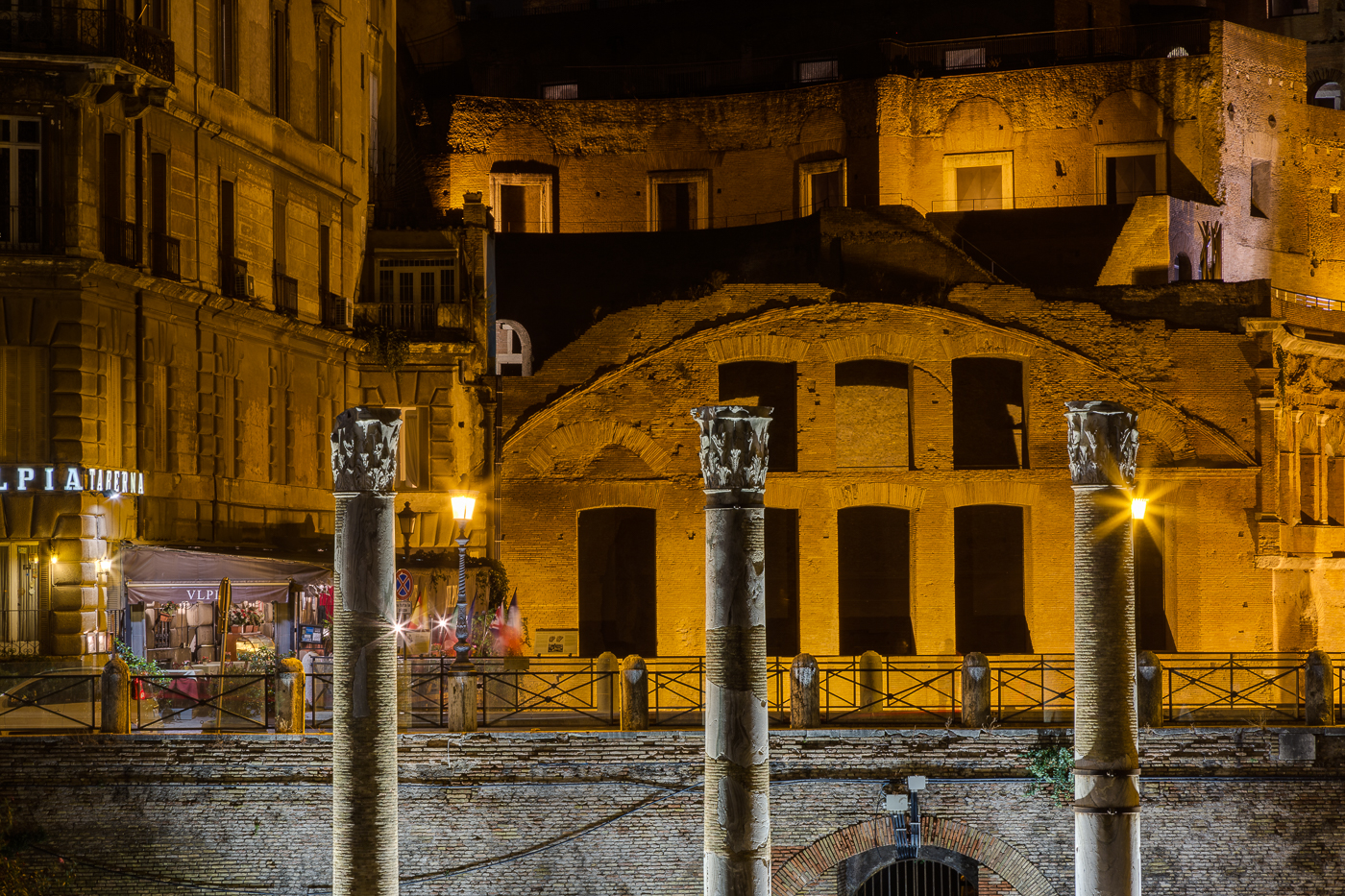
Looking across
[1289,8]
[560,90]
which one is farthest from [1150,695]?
[1289,8]

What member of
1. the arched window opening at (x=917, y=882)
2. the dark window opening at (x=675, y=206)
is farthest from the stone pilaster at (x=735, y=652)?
the dark window opening at (x=675, y=206)

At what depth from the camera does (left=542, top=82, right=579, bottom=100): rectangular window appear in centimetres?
3997

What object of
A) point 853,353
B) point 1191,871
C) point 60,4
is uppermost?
point 60,4

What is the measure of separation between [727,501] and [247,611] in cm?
1302

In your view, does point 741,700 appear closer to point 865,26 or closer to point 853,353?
point 853,353

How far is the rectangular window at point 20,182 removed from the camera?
21078 millimetres

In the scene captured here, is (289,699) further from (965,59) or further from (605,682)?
(965,59)

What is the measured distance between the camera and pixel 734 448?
14633 mm

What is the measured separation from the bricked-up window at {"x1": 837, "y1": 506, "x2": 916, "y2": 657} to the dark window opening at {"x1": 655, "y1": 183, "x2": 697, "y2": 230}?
29.0 feet

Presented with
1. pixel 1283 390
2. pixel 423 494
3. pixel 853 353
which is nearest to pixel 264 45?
pixel 423 494

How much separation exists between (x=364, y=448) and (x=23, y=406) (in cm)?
794

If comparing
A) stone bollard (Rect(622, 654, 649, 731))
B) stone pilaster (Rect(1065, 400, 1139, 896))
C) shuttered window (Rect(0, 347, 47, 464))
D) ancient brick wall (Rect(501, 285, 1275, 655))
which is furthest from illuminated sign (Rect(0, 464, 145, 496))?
stone pilaster (Rect(1065, 400, 1139, 896))

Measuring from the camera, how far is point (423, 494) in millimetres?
28281

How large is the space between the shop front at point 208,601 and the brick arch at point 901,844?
23.1 feet
